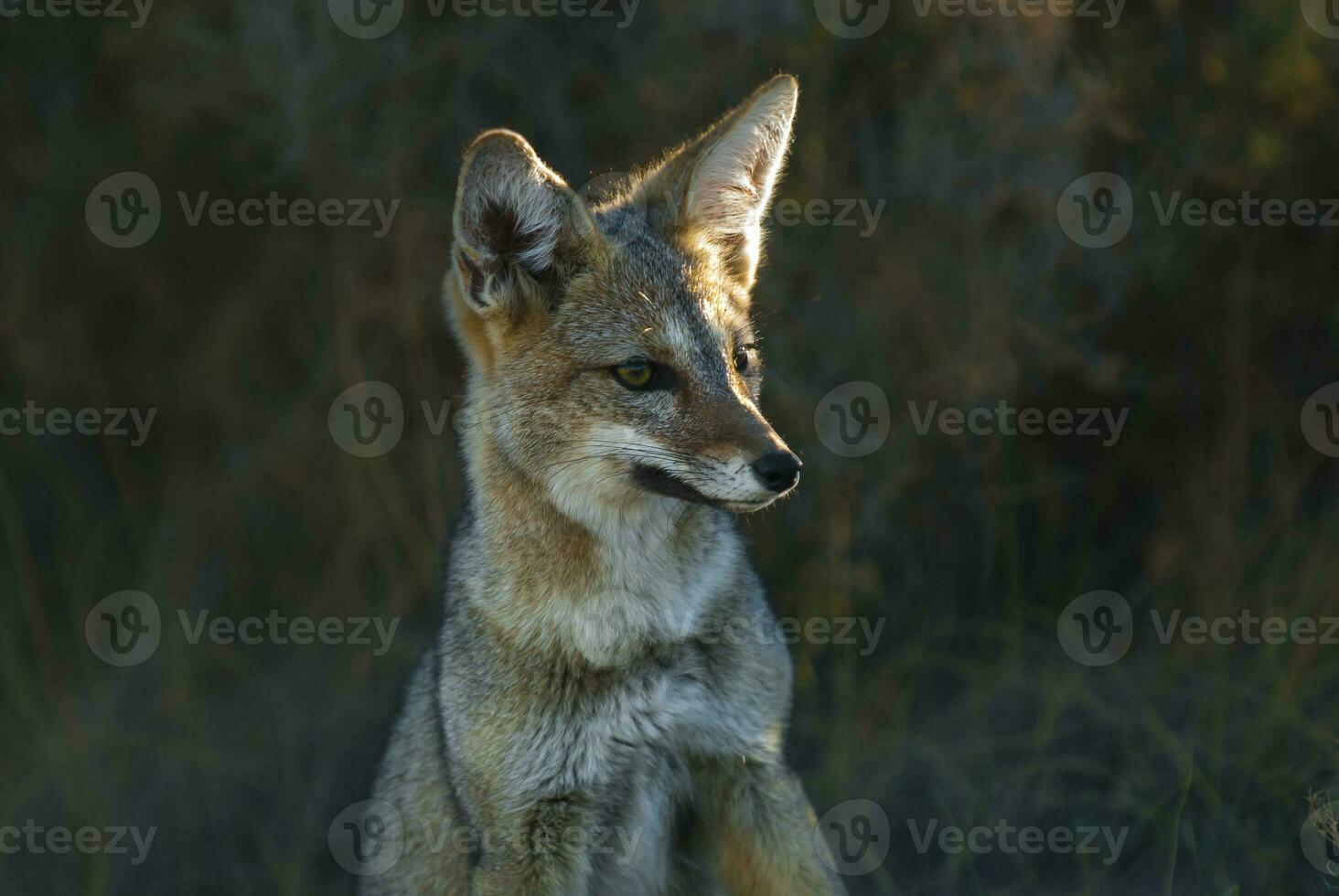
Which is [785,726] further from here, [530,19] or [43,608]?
[43,608]

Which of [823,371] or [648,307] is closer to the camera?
A: [648,307]

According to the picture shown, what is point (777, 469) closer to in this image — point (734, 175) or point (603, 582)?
point (603, 582)

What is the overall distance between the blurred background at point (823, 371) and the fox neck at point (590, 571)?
1955 mm

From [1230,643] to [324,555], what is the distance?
13.7 feet

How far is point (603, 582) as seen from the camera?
13.1 feet

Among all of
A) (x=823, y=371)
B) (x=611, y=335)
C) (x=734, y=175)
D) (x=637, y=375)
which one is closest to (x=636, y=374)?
(x=637, y=375)

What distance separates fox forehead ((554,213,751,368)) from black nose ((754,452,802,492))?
451 mm

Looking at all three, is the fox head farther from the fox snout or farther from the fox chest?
the fox chest

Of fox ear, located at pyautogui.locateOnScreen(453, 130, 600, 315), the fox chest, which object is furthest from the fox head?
the fox chest

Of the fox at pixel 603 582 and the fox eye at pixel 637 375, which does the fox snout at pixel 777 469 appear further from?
the fox eye at pixel 637 375

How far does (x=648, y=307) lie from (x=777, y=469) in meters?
0.72

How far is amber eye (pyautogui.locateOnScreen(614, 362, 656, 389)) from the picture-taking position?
388cm

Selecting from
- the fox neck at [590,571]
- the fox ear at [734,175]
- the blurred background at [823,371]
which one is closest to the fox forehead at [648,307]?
the fox ear at [734,175]

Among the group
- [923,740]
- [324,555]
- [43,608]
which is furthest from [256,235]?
[923,740]
